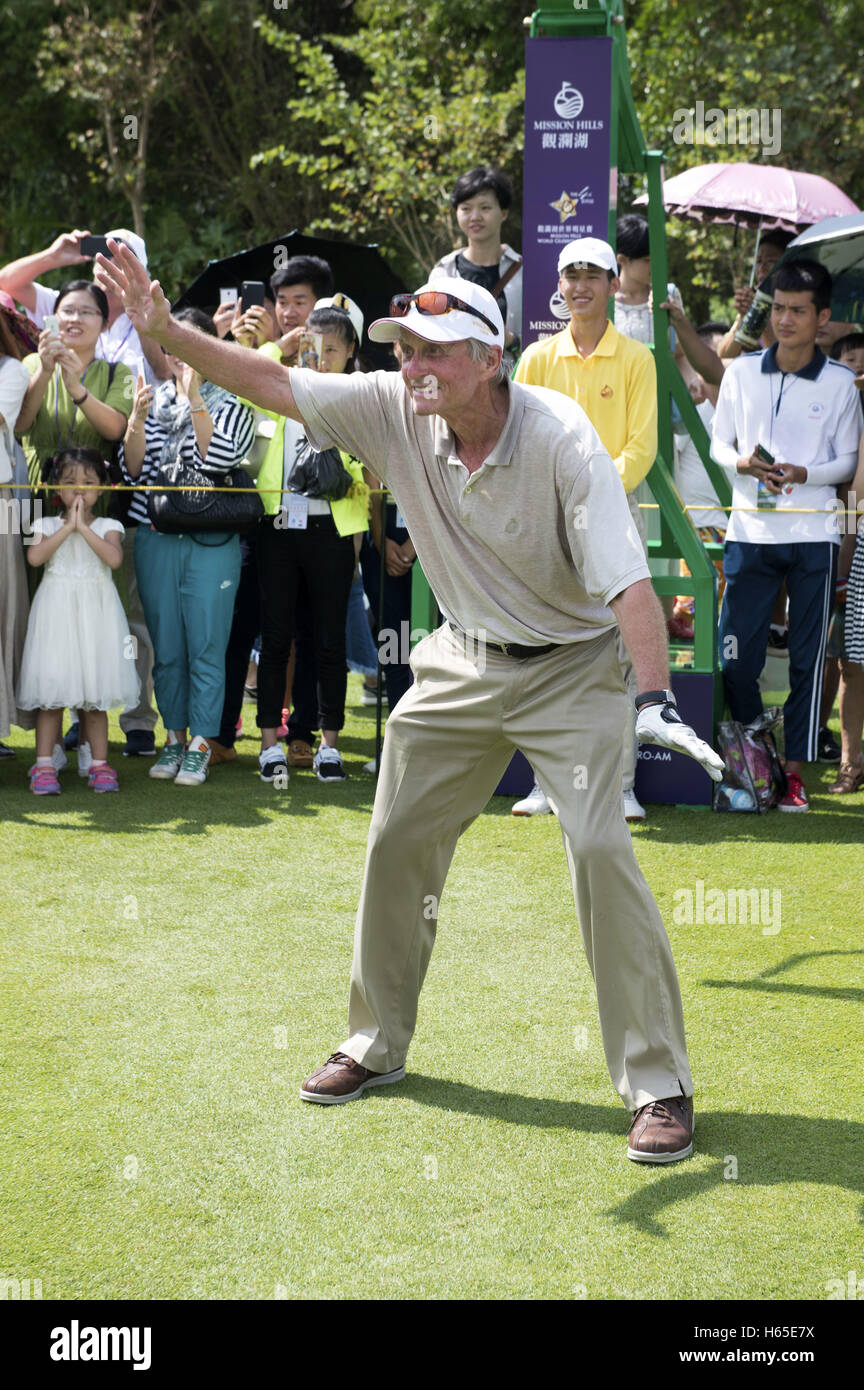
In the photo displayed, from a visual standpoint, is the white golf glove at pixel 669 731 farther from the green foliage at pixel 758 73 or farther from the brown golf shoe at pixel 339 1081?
the green foliage at pixel 758 73

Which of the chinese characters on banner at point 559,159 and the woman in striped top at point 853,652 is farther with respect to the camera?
the woman in striped top at point 853,652

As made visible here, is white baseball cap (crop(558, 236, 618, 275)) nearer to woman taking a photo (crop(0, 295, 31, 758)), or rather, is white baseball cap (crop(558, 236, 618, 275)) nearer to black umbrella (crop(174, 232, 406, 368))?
woman taking a photo (crop(0, 295, 31, 758))

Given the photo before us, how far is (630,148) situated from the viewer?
25.2ft

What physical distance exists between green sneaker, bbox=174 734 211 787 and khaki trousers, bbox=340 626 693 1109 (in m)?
3.56

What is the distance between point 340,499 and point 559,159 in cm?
189

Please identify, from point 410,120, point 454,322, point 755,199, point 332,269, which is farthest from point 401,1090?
point 410,120

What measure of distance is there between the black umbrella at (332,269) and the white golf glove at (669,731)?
645 centimetres

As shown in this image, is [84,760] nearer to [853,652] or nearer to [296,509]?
[296,509]

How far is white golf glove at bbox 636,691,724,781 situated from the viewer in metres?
3.24

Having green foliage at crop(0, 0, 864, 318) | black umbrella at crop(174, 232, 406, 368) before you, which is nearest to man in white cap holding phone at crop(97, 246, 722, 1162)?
black umbrella at crop(174, 232, 406, 368)

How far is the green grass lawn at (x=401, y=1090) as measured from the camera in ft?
10.5

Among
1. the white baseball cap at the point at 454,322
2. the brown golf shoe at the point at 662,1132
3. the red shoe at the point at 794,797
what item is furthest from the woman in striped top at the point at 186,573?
the brown golf shoe at the point at 662,1132

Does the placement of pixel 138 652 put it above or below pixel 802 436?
below

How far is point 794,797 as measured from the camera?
7.45 metres
